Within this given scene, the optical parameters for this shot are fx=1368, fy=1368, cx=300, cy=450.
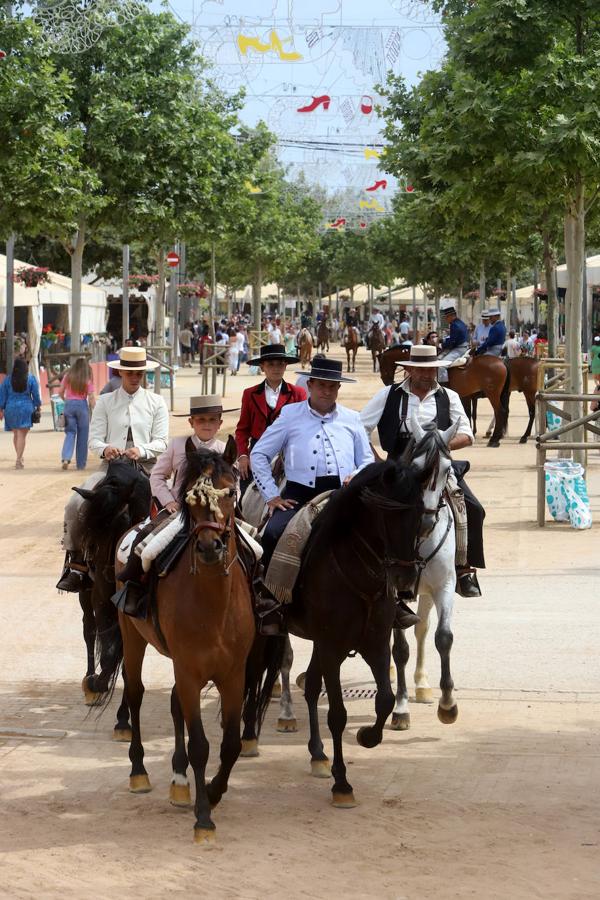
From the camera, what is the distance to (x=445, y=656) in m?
8.83

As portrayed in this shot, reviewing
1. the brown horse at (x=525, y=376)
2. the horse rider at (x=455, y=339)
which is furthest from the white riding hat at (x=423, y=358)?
the brown horse at (x=525, y=376)

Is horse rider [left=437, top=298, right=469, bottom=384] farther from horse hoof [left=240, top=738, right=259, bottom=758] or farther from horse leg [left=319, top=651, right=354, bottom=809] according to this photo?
horse leg [left=319, top=651, right=354, bottom=809]

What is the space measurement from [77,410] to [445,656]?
1419cm

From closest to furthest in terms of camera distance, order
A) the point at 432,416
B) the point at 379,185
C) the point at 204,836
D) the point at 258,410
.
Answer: the point at 204,836 → the point at 432,416 → the point at 258,410 → the point at 379,185

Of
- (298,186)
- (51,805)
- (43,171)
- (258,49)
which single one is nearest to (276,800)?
(51,805)

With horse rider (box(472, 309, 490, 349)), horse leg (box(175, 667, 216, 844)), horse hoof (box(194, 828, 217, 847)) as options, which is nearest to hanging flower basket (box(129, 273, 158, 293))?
horse rider (box(472, 309, 490, 349))

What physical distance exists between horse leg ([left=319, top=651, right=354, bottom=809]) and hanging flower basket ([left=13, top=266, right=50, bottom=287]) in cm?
2731

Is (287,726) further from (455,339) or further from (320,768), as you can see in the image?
(455,339)

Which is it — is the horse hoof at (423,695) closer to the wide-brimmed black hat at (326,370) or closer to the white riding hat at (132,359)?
the wide-brimmed black hat at (326,370)

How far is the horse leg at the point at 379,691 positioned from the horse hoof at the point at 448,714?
0.99m

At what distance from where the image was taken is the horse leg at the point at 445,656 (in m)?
8.64

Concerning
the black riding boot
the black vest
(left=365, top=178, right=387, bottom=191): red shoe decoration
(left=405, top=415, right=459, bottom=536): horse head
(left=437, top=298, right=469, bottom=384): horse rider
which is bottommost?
the black riding boot

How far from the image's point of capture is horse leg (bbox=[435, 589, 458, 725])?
864 cm

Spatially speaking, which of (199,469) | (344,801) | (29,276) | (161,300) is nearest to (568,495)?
(344,801)
